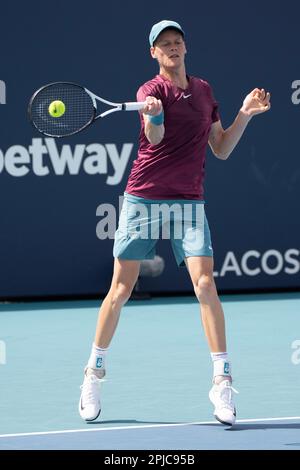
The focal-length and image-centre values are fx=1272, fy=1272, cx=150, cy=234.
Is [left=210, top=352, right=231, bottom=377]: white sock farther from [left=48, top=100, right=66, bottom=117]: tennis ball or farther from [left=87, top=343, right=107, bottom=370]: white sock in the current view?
[left=48, top=100, right=66, bottom=117]: tennis ball

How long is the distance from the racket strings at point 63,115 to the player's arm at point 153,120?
0.45 meters

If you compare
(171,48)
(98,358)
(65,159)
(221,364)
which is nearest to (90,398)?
(98,358)

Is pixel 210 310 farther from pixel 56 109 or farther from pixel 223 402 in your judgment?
pixel 56 109

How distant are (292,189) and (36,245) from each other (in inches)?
76.1

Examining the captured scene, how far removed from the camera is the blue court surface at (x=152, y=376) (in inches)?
191

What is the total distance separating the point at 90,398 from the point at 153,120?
1.18 meters

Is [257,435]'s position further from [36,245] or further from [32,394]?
[36,245]

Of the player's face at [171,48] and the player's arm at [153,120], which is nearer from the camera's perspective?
the player's arm at [153,120]

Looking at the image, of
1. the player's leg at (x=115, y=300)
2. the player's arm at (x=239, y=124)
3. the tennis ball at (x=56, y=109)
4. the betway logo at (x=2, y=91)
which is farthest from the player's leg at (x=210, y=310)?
the betway logo at (x=2, y=91)

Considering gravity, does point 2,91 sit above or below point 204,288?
above

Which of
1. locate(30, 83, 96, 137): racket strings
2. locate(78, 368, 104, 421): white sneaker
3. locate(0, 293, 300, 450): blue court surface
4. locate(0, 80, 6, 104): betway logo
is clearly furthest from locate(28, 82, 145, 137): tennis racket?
locate(0, 80, 6, 104): betway logo

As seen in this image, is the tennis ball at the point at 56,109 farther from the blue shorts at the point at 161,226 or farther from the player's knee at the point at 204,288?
the player's knee at the point at 204,288

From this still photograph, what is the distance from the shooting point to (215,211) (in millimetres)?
9281

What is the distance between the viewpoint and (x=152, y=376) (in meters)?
6.25
